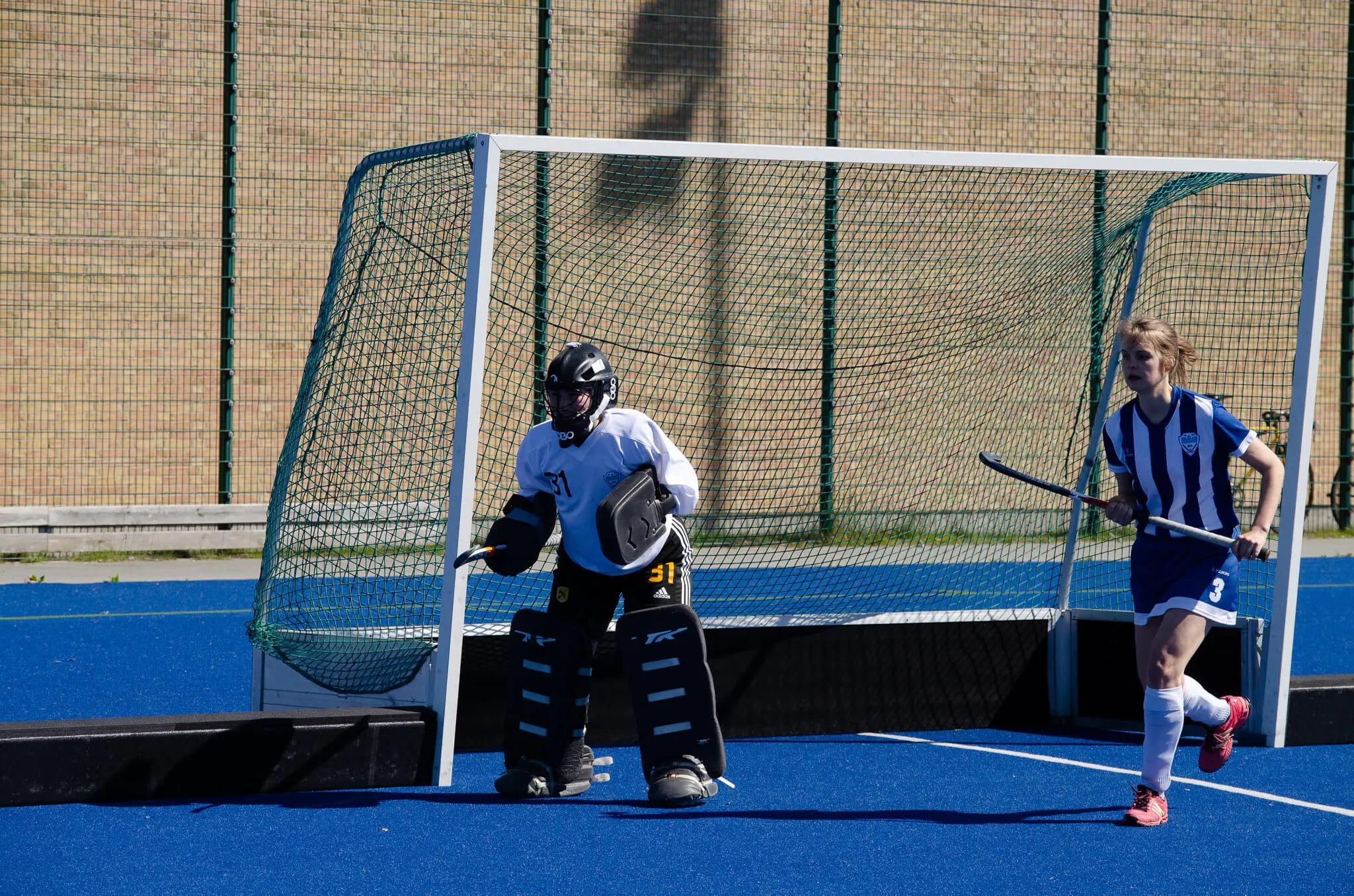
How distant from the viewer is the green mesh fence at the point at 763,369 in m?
5.56

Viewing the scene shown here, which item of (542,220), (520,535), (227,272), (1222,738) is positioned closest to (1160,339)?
(1222,738)

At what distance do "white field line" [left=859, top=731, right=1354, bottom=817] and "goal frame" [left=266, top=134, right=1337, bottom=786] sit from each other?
669 mm

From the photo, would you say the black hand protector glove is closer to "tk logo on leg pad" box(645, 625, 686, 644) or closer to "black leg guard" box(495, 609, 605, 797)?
"black leg guard" box(495, 609, 605, 797)

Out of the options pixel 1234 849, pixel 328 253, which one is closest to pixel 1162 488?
pixel 1234 849

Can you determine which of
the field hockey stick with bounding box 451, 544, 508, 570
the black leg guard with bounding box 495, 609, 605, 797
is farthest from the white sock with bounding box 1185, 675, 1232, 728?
the field hockey stick with bounding box 451, 544, 508, 570

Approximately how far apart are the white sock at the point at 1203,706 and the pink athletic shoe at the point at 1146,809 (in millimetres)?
308

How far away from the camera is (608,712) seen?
5633mm

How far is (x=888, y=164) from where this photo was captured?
5.51 meters

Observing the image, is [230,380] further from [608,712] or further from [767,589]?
[608,712]

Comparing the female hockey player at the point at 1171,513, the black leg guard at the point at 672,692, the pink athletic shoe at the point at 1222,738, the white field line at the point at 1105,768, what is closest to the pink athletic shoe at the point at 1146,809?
the female hockey player at the point at 1171,513

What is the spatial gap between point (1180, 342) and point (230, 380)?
27.7ft

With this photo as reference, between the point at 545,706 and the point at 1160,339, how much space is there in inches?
87.6

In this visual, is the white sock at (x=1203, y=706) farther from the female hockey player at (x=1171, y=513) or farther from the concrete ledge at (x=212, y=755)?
the concrete ledge at (x=212, y=755)

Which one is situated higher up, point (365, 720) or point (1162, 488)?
point (1162, 488)
